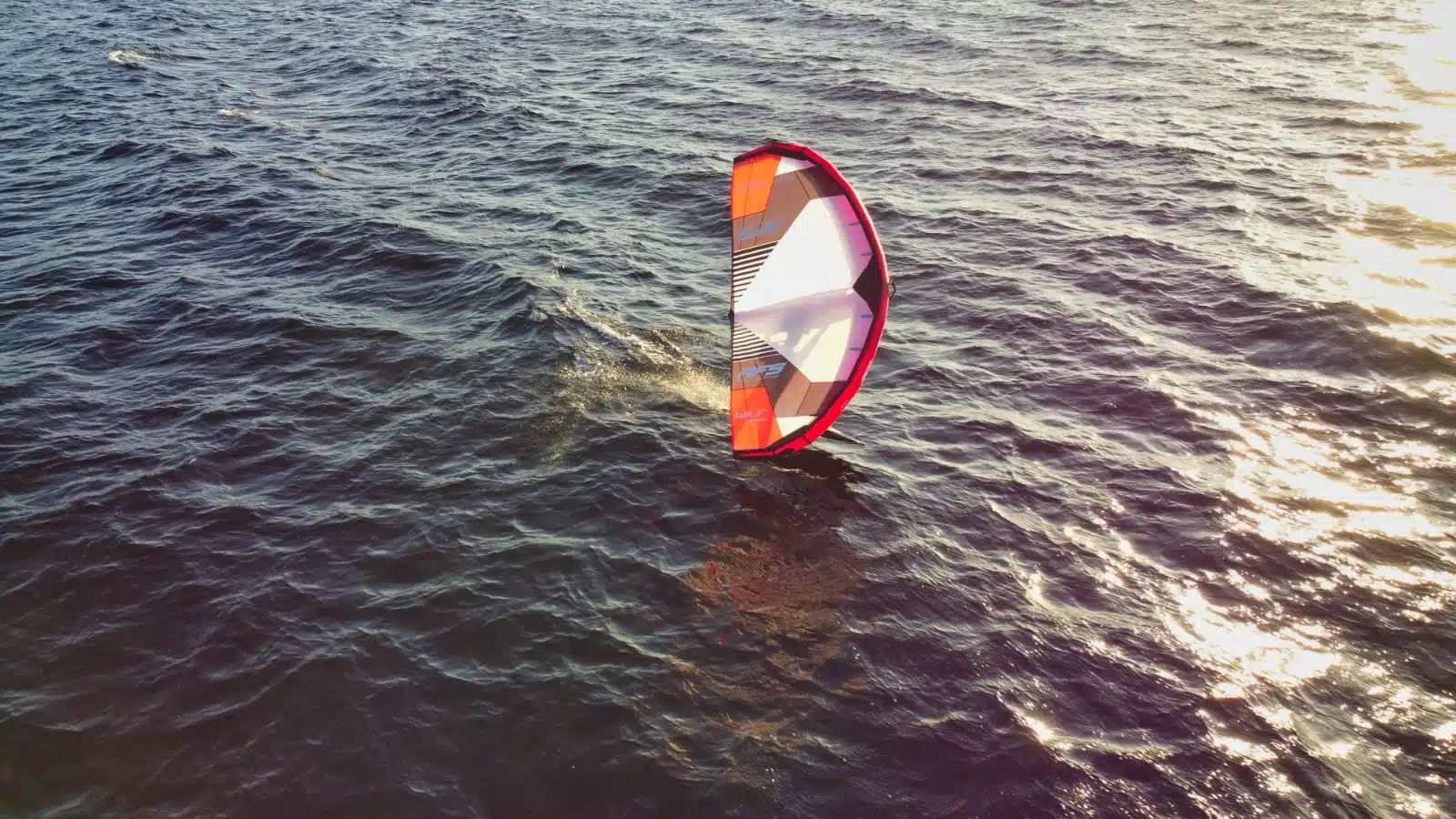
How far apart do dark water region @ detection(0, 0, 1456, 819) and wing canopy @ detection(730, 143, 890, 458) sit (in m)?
0.99

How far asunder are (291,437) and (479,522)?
4356mm

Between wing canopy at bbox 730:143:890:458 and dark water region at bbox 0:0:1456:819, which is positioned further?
wing canopy at bbox 730:143:890:458

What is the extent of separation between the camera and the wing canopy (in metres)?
15.0

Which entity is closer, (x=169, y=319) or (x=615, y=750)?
(x=615, y=750)

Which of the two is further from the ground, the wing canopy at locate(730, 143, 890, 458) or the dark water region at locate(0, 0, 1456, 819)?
the wing canopy at locate(730, 143, 890, 458)

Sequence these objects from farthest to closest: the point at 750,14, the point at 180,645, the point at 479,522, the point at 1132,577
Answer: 1. the point at 750,14
2. the point at 479,522
3. the point at 1132,577
4. the point at 180,645

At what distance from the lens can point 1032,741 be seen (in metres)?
10.9

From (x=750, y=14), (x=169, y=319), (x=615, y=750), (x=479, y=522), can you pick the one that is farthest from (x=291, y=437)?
(x=750, y=14)

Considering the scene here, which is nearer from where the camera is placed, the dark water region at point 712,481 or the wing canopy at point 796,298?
the dark water region at point 712,481

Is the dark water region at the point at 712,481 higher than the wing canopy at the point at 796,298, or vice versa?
Answer: the wing canopy at the point at 796,298

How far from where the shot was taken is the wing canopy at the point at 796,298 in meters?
15.0

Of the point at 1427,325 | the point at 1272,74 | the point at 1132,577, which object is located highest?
the point at 1272,74

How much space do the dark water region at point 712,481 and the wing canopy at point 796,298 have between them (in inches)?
39.1

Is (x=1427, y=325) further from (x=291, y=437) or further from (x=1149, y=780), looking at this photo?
(x=291, y=437)
